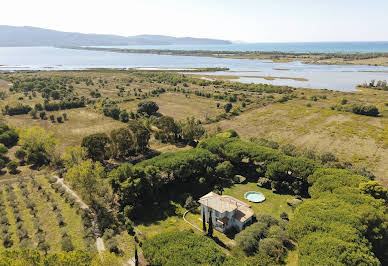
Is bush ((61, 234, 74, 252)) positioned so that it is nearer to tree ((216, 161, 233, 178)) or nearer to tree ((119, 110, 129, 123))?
tree ((216, 161, 233, 178))

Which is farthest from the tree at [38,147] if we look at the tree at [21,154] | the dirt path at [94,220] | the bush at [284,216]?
the bush at [284,216]

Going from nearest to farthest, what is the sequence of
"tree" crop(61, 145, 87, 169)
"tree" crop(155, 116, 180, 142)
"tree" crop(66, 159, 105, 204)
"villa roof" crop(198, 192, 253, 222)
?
"villa roof" crop(198, 192, 253, 222)
"tree" crop(66, 159, 105, 204)
"tree" crop(61, 145, 87, 169)
"tree" crop(155, 116, 180, 142)

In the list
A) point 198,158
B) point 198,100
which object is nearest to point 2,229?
point 198,158

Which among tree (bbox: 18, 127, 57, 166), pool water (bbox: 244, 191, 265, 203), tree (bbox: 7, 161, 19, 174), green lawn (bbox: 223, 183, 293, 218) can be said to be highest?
tree (bbox: 18, 127, 57, 166)

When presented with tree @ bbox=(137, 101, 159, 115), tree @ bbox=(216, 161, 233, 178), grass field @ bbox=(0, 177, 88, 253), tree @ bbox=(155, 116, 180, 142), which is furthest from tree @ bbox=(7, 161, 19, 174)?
tree @ bbox=(137, 101, 159, 115)

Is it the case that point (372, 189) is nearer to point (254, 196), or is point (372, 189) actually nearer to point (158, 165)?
point (254, 196)

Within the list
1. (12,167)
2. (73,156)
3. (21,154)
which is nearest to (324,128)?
(73,156)

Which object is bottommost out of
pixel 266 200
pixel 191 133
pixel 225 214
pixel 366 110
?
pixel 266 200
